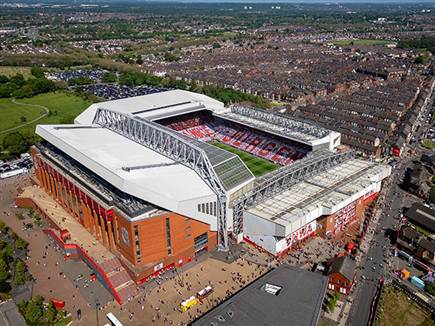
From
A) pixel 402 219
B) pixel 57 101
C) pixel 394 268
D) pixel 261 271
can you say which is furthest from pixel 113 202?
pixel 57 101

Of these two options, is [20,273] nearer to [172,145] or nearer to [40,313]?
[40,313]

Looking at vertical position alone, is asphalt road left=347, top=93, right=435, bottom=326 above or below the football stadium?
below

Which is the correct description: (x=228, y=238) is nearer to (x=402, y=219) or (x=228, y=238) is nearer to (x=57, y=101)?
(x=402, y=219)

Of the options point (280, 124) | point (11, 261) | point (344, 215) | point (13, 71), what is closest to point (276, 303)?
point (344, 215)

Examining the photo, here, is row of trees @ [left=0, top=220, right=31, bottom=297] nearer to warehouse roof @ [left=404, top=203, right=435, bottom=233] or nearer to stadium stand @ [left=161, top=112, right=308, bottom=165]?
stadium stand @ [left=161, top=112, right=308, bottom=165]

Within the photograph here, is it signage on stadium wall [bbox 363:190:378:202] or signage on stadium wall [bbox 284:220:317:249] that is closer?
signage on stadium wall [bbox 284:220:317:249]

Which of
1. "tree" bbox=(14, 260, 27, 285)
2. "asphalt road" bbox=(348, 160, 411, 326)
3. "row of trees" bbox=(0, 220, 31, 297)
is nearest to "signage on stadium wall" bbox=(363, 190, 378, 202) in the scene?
"asphalt road" bbox=(348, 160, 411, 326)
